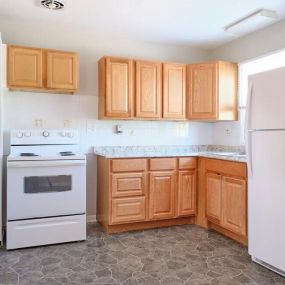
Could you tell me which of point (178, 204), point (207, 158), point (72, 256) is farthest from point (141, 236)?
point (207, 158)

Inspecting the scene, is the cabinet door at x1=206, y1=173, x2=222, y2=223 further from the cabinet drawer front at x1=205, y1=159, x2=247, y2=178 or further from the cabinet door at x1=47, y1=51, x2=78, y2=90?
the cabinet door at x1=47, y1=51, x2=78, y2=90

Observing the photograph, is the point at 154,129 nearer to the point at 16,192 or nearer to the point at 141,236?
the point at 141,236

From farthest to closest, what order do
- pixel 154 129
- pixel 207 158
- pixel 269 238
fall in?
pixel 154 129 < pixel 207 158 < pixel 269 238

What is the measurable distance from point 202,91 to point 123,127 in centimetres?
113

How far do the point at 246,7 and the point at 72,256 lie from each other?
2875mm

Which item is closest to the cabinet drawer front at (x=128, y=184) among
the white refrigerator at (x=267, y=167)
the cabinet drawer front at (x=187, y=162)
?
the cabinet drawer front at (x=187, y=162)

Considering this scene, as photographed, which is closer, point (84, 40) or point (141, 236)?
point (141, 236)

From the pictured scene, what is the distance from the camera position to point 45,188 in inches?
112

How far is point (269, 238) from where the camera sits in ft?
Result: 7.73

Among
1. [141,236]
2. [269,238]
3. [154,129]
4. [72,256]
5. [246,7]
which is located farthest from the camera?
[154,129]

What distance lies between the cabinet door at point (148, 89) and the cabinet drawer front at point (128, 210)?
1.05m

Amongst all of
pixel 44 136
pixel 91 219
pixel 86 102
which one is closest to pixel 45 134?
pixel 44 136

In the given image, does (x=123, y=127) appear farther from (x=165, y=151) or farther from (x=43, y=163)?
(x=43, y=163)

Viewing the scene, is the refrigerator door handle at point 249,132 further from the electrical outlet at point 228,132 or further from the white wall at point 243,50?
the electrical outlet at point 228,132
